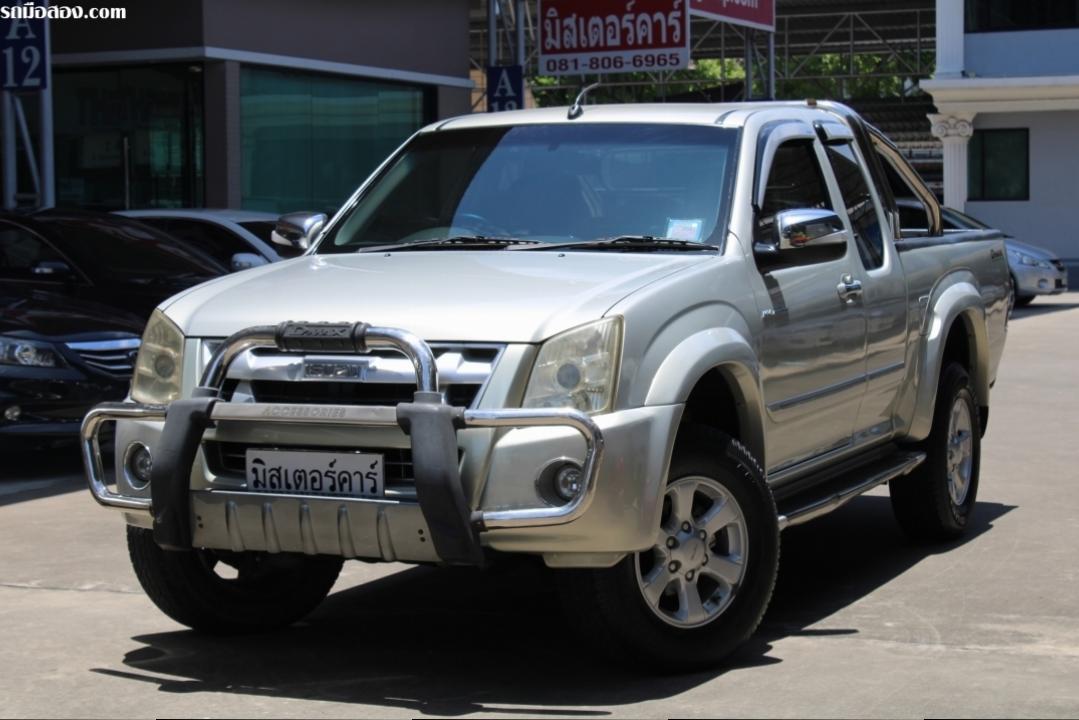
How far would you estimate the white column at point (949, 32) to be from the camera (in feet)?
117

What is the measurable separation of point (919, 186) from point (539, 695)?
4.38 m

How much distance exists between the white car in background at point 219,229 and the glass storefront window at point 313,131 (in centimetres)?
757

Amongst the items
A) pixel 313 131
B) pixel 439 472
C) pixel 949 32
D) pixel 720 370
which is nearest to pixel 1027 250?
pixel 313 131

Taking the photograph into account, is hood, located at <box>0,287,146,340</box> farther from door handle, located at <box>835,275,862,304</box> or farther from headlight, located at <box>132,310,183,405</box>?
door handle, located at <box>835,275,862,304</box>

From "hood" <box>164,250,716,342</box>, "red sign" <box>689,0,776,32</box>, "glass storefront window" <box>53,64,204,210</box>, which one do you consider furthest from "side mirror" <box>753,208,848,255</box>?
"red sign" <box>689,0,776,32</box>

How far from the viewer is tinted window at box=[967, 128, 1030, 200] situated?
1449 inches

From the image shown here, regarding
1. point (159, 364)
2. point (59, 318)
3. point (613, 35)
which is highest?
point (613, 35)

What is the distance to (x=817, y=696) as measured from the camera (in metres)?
5.38

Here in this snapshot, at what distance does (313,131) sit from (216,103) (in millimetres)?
2382

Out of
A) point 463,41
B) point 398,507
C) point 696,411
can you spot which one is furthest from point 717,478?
point 463,41

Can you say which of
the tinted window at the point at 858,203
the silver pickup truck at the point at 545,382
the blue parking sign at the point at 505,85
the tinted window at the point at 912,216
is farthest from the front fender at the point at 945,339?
the blue parking sign at the point at 505,85

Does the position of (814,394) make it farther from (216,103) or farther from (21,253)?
(216,103)

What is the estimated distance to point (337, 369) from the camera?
5395 mm

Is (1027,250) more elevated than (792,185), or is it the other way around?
(792,185)
